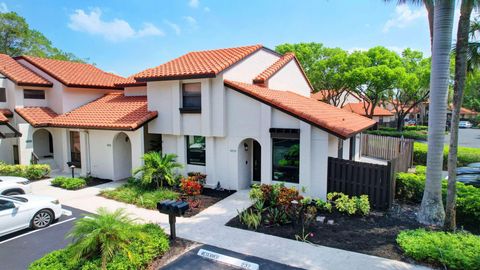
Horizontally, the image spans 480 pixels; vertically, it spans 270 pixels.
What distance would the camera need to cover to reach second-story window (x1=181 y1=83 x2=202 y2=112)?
14000mm

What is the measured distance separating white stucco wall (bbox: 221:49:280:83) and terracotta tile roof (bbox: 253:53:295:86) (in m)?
0.27

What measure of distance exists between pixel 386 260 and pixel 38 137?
2153 cm

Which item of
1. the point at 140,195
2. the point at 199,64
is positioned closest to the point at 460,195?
the point at 199,64

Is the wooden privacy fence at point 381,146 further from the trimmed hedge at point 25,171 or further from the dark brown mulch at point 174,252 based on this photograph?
the trimmed hedge at point 25,171

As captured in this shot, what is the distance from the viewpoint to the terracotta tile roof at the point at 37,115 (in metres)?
17.1

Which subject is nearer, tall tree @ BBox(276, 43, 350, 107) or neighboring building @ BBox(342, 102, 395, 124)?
tall tree @ BBox(276, 43, 350, 107)

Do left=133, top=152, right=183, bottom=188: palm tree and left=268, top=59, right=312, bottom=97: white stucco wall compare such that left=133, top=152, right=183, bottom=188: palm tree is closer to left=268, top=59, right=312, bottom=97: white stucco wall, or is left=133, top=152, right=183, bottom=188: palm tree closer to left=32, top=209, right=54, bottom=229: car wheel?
left=32, top=209, right=54, bottom=229: car wheel

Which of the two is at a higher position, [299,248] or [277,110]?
[277,110]

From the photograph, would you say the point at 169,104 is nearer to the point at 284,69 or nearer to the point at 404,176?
the point at 284,69

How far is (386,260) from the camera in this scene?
7195mm

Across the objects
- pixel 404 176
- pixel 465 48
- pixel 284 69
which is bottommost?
pixel 404 176

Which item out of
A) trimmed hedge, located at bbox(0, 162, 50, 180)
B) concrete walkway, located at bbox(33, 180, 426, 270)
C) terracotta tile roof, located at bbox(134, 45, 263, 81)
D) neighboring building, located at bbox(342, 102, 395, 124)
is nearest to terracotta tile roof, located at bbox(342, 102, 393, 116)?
neighboring building, located at bbox(342, 102, 395, 124)

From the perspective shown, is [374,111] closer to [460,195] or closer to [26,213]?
[460,195]

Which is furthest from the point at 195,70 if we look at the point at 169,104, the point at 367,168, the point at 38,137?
the point at 38,137
